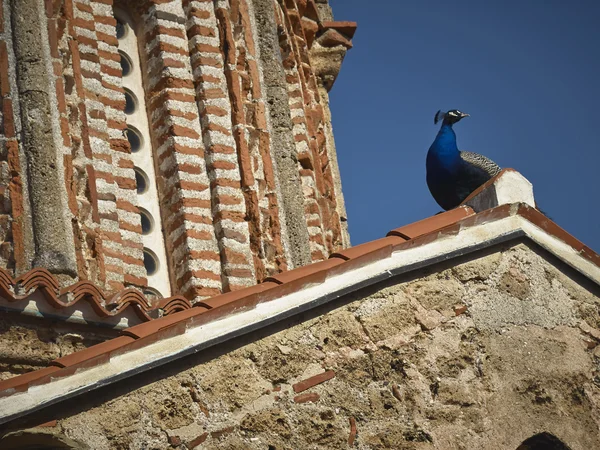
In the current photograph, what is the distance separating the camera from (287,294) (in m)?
8.54

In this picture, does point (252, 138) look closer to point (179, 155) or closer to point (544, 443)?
point (179, 155)

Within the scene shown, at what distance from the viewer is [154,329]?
326 inches

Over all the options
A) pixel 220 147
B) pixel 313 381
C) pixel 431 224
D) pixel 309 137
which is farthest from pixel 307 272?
pixel 309 137

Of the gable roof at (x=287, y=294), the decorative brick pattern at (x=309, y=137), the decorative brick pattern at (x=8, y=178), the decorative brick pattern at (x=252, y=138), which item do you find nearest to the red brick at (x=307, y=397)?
the gable roof at (x=287, y=294)

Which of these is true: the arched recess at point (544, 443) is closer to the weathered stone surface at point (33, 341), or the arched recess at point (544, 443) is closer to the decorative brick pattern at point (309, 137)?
the weathered stone surface at point (33, 341)

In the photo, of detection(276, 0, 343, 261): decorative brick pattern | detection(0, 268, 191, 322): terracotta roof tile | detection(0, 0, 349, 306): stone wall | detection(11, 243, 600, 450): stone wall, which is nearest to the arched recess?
detection(11, 243, 600, 450): stone wall

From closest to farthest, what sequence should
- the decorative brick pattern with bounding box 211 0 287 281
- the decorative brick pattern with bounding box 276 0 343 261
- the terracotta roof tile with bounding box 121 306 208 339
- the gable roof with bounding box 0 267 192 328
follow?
1. the terracotta roof tile with bounding box 121 306 208 339
2. the gable roof with bounding box 0 267 192 328
3. the decorative brick pattern with bounding box 211 0 287 281
4. the decorative brick pattern with bounding box 276 0 343 261

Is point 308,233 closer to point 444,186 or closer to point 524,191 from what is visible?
point 444,186

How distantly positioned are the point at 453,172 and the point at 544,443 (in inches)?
159

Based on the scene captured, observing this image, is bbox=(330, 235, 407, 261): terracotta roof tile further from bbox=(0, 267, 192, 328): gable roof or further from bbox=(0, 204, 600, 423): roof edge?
bbox=(0, 267, 192, 328): gable roof

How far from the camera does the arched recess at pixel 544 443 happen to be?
8.62m

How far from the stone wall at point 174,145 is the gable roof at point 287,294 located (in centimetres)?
389

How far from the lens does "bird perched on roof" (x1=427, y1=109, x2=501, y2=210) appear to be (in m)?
12.3

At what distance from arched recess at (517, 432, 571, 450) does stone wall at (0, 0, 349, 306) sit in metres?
4.50
